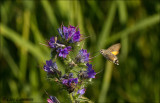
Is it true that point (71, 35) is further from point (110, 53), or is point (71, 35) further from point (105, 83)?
point (105, 83)

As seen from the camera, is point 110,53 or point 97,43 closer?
point 110,53

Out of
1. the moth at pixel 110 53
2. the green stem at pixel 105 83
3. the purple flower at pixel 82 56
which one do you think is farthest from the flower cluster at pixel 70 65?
the green stem at pixel 105 83

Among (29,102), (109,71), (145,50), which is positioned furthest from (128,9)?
(29,102)

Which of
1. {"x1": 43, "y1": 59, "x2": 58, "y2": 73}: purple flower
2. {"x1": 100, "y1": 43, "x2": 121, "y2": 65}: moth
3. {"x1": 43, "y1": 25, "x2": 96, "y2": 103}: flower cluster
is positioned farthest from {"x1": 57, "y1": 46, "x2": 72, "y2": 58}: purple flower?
{"x1": 100, "y1": 43, "x2": 121, "y2": 65}: moth

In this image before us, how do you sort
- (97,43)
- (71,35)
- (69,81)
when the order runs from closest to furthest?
(69,81), (71,35), (97,43)

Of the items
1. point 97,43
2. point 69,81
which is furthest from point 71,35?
point 97,43

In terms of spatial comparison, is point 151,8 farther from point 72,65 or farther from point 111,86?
point 72,65
